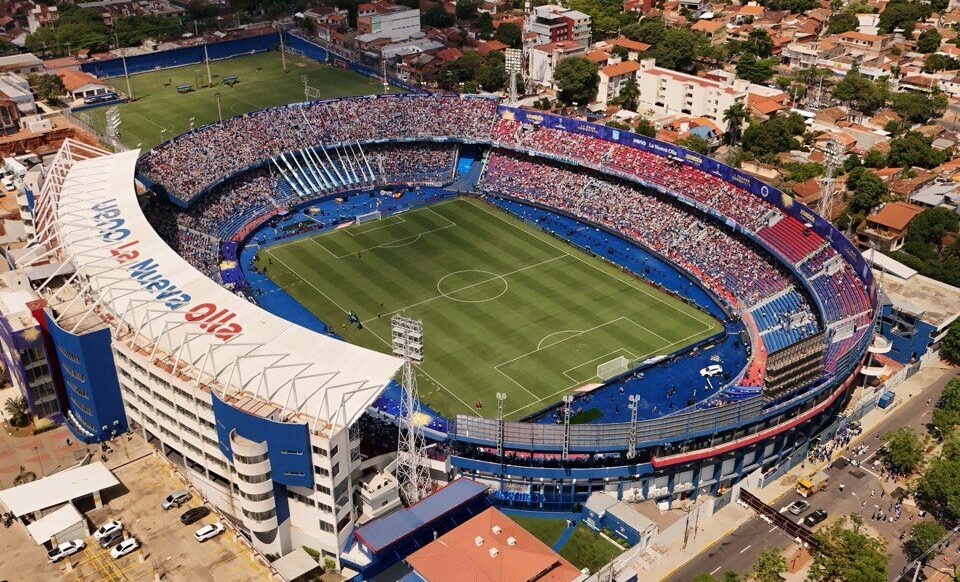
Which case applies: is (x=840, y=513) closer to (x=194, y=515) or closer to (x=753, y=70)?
(x=194, y=515)

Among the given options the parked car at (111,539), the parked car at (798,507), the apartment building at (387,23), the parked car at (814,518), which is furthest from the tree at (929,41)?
the parked car at (111,539)

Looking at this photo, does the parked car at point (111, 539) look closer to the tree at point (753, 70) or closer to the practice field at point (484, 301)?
the practice field at point (484, 301)

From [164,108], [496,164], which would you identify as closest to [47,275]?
[496,164]

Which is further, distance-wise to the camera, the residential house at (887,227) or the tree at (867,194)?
the tree at (867,194)

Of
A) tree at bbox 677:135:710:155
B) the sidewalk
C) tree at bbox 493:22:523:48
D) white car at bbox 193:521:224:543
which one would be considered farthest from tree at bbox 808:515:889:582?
tree at bbox 493:22:523:48

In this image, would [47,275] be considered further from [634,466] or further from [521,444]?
[634,466]

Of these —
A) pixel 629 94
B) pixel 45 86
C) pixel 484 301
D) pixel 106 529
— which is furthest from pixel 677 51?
pixel 106 529
